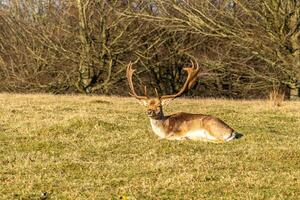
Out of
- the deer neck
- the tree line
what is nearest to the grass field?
the deer neck

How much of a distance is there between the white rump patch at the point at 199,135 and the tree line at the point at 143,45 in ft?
44.7

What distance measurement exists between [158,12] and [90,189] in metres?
21.4

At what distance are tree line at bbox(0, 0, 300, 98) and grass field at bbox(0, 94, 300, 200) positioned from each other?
35.0 ft

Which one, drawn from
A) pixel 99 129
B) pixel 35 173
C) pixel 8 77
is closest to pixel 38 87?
pixel 8 77

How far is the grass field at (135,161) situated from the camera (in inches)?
277

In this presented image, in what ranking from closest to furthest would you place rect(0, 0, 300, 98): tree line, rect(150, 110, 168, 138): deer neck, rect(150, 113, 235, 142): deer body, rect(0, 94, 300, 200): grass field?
rect(0, 94, 300, 200): grass field, rect(150, 113, 235, 142): deer body, rect(150, 110, 168, 138): deer neck, rect(0, 0, 300, 98): tree line

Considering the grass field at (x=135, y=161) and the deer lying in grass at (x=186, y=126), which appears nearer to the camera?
the grass field at (x=135, y=161)

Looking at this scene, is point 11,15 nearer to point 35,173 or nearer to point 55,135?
point 55,135

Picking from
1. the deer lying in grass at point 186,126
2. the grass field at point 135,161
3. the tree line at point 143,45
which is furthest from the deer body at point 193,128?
the tree line at point 143,45

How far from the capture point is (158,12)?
27.9 metres

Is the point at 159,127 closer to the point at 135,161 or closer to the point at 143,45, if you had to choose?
the point at 135,161

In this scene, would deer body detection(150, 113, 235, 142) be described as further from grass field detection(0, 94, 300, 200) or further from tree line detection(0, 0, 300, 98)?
tree line detection(0, 0, 300, 98)

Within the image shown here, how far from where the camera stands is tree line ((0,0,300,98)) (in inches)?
964

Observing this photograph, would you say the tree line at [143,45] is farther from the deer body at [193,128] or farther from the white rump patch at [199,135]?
the white rump patch at [199,135]
